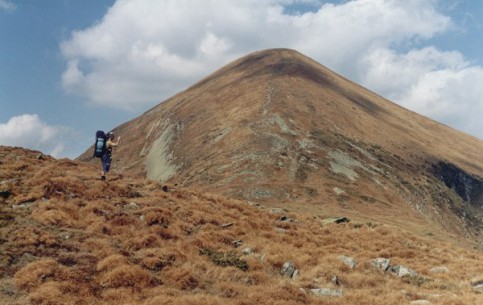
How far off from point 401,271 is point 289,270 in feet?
20.5

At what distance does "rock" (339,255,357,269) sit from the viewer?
833 inches

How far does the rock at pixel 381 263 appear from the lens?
2153cm

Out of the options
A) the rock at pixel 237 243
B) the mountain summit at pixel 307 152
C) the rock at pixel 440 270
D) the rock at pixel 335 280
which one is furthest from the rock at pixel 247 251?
the mountain summit at pixel 307 152

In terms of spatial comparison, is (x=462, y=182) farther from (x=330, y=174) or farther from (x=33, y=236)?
(x=33, y=236)

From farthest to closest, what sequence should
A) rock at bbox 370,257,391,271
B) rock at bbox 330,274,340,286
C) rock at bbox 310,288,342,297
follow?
rock at bbox 370,257,391,271, rock at bbox 330,274,340,286, rock at bbox 310,288,342,297

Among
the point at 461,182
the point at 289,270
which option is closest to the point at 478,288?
the point at 289,270

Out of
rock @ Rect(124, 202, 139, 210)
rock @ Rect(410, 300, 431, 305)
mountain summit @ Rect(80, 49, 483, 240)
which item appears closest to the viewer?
rock @ Rect(410, 300, 431, 305)

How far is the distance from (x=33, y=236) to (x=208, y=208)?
12.2m

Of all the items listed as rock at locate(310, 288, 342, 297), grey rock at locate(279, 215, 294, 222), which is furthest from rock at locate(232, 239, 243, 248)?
grey rock at locate(279, 215, 294, 222)

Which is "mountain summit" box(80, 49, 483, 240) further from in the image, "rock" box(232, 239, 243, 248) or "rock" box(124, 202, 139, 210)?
"rock" box(124, 202, 139, 210)

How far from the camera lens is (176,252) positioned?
1908cm

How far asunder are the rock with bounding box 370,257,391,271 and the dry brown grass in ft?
1.66

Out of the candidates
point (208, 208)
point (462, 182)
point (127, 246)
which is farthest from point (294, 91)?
point (127, 246)

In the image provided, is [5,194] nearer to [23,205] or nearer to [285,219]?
[23,205]
